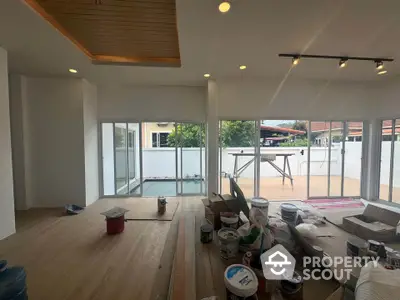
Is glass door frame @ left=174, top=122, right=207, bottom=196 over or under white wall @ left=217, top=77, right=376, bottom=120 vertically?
under

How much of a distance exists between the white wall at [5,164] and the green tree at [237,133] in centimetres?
400

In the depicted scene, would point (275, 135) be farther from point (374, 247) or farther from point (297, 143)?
point (374, 247)

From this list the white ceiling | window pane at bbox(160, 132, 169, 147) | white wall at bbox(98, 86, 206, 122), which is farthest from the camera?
window pane at bbox(160, 132, 169, 147)

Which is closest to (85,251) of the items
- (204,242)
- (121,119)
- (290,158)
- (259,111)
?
(204,242)

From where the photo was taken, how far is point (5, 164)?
330 cm

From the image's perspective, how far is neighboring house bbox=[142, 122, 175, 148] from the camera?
5539mm

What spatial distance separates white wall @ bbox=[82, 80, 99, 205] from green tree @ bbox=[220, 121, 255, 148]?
3.11m

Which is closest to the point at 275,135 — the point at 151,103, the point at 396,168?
the point at 396,168

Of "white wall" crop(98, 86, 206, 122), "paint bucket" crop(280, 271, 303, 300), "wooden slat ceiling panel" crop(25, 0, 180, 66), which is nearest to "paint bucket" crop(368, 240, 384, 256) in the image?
"paint bucket" crop(280, 271, 303, 300)

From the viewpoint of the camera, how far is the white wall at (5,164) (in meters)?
3.22

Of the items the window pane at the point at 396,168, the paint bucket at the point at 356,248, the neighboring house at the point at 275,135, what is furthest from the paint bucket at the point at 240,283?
the window pane at the point at 396,168

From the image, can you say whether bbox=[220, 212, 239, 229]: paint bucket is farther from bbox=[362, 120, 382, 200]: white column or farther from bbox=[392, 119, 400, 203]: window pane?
bbox=[362, 120, 382, 200]: white column

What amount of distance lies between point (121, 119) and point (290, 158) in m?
4.65

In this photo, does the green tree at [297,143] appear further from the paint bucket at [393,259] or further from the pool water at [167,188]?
the paint bucket at [393,259]
